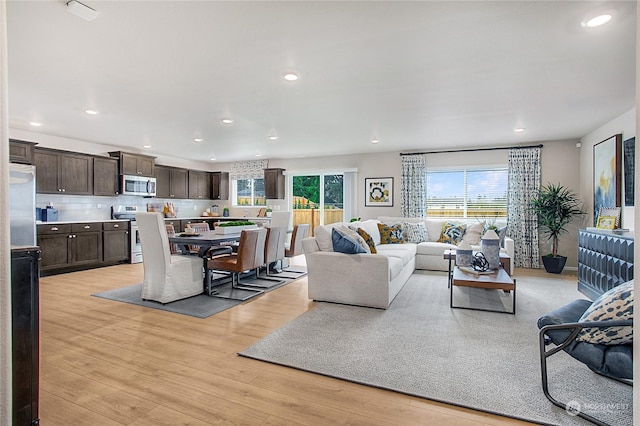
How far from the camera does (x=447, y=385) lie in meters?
2.18

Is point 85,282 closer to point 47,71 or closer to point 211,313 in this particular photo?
point 211,313

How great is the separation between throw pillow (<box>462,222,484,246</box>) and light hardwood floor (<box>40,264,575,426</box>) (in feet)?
13.7

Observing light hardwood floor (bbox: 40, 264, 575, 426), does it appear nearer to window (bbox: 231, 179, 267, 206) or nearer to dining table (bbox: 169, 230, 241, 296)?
dining table (bbox: 169, 230, 241, 296)

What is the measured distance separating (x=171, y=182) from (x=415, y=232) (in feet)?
19.3

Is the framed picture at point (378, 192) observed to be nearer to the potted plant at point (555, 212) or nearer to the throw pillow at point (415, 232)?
the throw pillow at point (415, 232)

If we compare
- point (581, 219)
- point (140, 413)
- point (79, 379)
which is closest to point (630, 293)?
point (140, 413)

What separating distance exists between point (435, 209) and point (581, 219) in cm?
255

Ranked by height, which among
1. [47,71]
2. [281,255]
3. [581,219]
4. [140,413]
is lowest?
[140,413]

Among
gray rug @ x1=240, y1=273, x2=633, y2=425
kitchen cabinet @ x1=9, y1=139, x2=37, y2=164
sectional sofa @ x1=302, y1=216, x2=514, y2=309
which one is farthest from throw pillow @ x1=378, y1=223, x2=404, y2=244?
kitchen cabinet @ x1=9, y1=139, x2=37, y2=164

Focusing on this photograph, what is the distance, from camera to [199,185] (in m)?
9.05

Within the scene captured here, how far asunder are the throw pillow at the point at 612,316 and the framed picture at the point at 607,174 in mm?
3678

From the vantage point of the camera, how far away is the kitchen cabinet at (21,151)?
5090 millimetres

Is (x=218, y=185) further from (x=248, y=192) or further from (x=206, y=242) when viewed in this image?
(x=206, y=242)

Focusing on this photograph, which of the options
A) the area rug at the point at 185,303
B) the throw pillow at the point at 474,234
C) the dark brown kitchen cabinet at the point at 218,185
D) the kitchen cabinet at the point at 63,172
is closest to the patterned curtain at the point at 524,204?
the throw pillow at the point at 474,234
